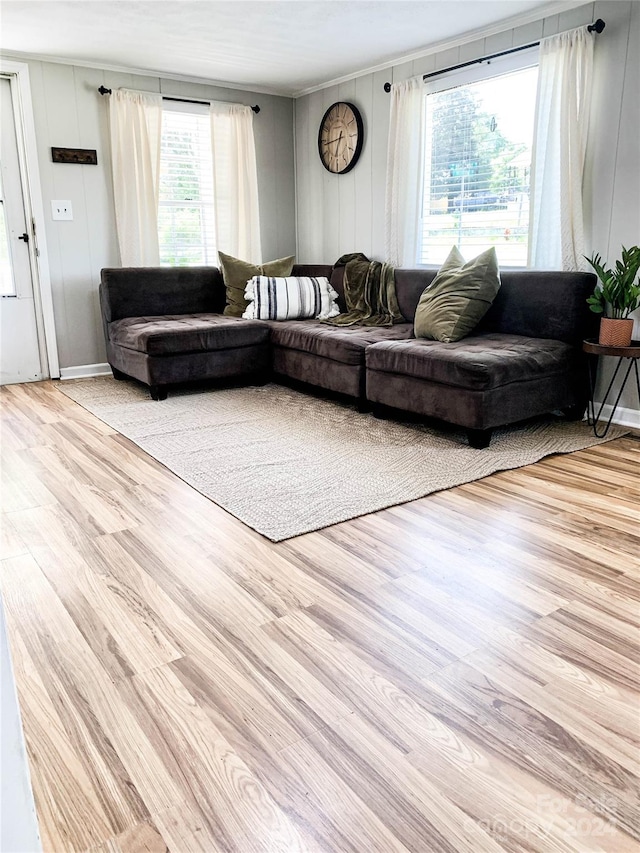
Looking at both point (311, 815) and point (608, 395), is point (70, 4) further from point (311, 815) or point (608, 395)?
point (311, 815)

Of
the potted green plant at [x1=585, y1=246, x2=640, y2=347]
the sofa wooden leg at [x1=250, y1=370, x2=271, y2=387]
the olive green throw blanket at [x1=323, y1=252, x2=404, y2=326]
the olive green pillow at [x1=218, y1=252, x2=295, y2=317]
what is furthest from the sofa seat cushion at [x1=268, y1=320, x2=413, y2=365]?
the potted green plant at [x1=585, y1=246, x2=640, y2=347]

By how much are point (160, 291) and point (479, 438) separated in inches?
114

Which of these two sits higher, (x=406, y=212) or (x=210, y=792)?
(x=406, y=212)

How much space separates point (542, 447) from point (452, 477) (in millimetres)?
656

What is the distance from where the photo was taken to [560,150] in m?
3.59

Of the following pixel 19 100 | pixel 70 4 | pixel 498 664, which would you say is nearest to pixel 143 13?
pixel 70 4

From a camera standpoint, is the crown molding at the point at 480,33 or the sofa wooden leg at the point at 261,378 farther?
the sofa wooden leg at the point at 261,378

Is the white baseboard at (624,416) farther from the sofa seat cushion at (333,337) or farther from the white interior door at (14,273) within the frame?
the white interior door at (14,273)

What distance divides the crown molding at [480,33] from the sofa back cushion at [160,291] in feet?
6.25

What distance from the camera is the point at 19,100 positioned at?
4527mm

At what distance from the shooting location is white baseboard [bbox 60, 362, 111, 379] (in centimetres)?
503

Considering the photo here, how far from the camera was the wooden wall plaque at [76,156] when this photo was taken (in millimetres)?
4699

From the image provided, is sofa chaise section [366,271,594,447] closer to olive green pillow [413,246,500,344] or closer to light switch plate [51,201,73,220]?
olive green pillow [413,246,500,344]

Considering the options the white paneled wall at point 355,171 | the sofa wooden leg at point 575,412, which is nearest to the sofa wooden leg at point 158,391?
the white paneled wall at point 355,171
